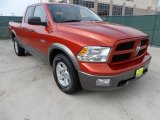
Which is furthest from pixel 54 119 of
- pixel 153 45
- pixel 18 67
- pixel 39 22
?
pixel 153 45

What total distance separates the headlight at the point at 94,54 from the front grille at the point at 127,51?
0.39 ft

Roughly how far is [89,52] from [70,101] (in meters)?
1.04

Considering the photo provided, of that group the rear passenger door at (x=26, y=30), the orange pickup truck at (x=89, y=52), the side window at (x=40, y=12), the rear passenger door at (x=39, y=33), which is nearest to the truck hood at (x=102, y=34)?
the orange pickup truck at (x=89, y=52)

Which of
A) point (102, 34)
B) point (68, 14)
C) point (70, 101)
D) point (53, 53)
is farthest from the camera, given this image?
point (68, 14)

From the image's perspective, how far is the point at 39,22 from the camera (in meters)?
3.65

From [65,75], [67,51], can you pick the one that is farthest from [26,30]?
[67,51]

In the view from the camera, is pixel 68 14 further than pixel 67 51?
Yes

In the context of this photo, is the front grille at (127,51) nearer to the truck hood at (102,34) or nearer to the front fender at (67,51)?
the truck hood at (102,34)

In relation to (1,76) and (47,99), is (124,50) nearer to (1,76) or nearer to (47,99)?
(47,99)

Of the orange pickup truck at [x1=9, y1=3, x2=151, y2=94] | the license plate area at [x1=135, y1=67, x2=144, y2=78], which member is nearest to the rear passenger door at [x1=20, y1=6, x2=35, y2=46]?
the orange pickup truck at [x1=9, y1=3, x2=151, y2=94]

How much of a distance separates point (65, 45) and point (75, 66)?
439mm

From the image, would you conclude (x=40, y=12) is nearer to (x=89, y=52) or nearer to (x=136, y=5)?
(x=89, y=52)

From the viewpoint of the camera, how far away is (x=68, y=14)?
3.93 meters

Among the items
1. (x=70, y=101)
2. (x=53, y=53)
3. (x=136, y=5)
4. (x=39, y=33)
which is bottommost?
(x=70, y=101)
